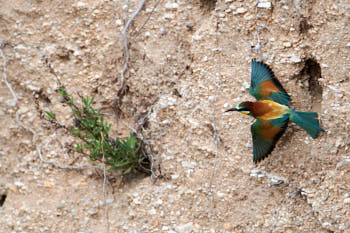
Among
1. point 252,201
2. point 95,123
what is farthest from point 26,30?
point 252,201

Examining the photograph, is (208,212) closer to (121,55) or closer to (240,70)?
(240,70)

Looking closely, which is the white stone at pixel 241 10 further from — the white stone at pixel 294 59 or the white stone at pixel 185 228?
the white stone at pixel 185 228

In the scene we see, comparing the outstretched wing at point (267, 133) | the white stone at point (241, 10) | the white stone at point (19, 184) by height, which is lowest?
the white stone at point (19, 184)

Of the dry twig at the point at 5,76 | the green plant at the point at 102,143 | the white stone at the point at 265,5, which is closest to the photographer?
the white stone at the point at 265,5

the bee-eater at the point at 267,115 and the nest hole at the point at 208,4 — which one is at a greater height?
the nest hole at the point at 208,4

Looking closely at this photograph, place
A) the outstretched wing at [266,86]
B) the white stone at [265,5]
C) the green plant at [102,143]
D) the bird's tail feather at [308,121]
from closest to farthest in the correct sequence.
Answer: the bird's tail feather at [308,121]
the outstretched wing at [266,86]
the white stone at [265,5]
the green plant at [102,143]

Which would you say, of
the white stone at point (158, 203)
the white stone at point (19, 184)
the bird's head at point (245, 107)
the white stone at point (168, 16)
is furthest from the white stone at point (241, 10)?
the white stone at point (19, 184)

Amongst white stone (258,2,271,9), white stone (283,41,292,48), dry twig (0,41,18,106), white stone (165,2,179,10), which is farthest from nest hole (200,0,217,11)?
dry twig (0,41,18,106)


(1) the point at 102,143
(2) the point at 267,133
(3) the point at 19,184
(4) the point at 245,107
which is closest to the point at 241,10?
(4) the point at 245,107
